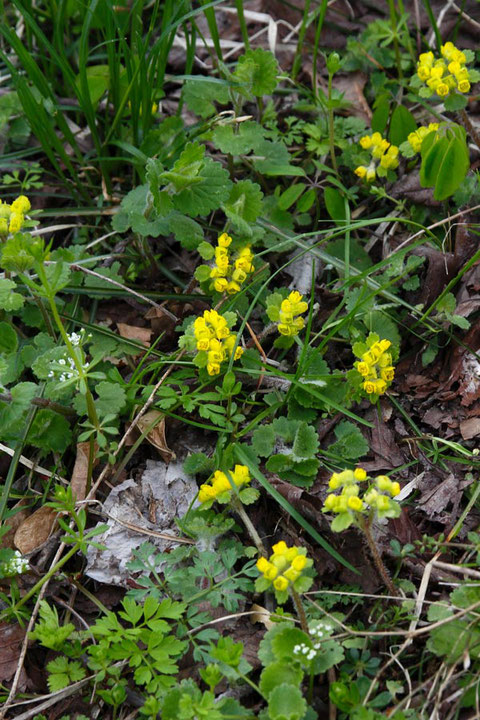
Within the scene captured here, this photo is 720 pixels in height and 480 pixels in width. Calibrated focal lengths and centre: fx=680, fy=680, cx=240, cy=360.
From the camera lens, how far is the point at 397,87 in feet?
11.7

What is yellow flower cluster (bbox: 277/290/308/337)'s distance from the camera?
8.34 feet

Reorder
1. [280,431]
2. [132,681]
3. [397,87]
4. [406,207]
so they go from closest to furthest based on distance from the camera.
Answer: [132,681], [280,431], [406,207], [397,87]

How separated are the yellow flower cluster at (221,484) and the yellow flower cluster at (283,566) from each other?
1.19ft

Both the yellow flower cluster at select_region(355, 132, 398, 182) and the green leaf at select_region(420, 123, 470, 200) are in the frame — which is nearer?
the green leaf at select_region(420, 123, 470, 200)

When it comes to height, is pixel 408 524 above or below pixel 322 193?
below

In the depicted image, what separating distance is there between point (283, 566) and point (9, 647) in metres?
1.08

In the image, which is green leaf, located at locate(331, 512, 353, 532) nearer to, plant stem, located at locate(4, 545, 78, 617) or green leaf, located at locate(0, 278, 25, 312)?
plant stem, located at locate(4, 545, 78, 617)

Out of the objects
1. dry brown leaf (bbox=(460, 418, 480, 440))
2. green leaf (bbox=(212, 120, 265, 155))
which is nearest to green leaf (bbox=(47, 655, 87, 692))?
dry brown leaf (bbox=(460, 418, 480, 440))

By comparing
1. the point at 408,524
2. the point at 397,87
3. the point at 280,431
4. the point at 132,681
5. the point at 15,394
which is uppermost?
the point at 397,87


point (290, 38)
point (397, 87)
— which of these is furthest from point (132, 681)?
point (290, 38)

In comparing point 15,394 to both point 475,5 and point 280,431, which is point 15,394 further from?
point 475,5

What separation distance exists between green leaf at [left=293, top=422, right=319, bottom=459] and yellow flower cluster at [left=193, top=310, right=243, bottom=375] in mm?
385

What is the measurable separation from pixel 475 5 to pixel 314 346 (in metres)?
2.30

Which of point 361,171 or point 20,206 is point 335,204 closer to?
point 361,171
